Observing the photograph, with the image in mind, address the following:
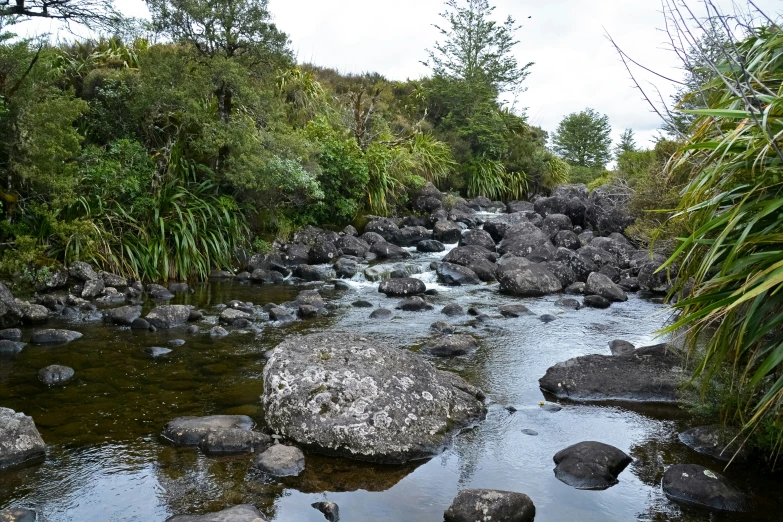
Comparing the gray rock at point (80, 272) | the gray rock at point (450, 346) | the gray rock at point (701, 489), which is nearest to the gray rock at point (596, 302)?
the gray rock at point (450, 346)

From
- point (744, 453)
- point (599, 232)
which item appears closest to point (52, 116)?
point (744, 453)

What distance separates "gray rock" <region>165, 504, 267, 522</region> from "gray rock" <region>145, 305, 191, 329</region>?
18.9ft

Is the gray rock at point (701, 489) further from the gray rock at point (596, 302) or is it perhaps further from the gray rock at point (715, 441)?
the gray rock at point (596, 302)

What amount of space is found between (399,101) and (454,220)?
608 inches

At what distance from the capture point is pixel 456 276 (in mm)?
13906

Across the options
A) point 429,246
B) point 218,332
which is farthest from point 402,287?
point 429,246

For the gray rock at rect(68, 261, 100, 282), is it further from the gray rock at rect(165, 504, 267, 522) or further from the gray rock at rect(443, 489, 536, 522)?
the gray rock at rect(443, 489, 536, 522)

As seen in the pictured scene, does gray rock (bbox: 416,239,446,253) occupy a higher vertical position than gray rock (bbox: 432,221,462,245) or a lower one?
lower

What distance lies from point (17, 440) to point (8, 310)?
189 inches

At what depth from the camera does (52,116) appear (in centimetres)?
1061

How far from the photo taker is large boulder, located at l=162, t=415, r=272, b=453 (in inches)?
219

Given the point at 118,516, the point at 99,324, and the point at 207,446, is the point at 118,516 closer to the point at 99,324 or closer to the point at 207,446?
the point at 207,446

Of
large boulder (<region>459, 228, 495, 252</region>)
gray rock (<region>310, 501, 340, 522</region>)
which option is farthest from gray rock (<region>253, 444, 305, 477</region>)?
large boulder (<region>459, 228, 495, 252</region>)

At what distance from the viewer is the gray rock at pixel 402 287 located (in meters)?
12.6
